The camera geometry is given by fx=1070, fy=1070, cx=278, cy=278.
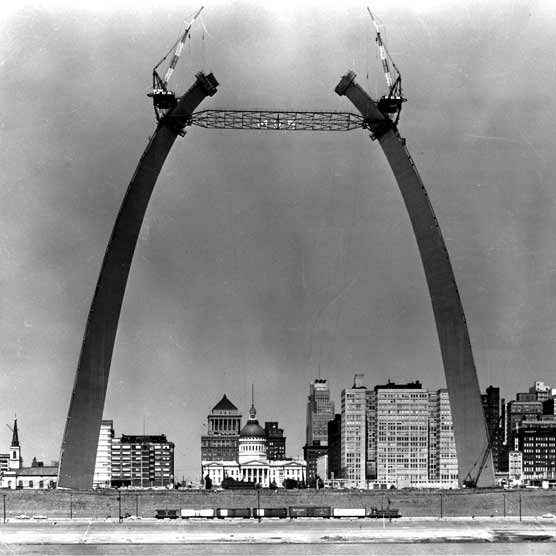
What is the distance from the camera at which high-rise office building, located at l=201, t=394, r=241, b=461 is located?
18788 cm

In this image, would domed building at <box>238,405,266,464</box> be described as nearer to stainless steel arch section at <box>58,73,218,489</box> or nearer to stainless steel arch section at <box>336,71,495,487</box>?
stainless steel arch section at <box>336,71,495,487</box>

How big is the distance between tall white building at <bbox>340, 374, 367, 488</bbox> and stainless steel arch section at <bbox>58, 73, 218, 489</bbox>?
92.9 metres

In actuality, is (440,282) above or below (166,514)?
above

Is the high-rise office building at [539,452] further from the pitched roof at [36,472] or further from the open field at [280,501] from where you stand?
the open field at [280,501]

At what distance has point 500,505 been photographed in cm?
7044

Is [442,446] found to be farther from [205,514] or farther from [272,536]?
[272,536]

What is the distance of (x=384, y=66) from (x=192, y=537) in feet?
104

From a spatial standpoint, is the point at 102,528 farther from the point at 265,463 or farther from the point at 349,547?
the point at 265,463

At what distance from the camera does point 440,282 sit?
6328cm

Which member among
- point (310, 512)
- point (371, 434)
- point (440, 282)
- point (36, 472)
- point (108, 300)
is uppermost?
point (440, 282)

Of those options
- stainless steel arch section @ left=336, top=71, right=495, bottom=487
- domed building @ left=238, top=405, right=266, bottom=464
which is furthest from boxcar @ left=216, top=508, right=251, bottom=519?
domed building @ left=238, top=405, right=266, bottom=464

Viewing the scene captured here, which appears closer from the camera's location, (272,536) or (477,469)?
(272,536)

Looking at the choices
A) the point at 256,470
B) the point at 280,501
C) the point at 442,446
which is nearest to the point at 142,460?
the point at 256,470

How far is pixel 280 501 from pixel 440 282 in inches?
1110
